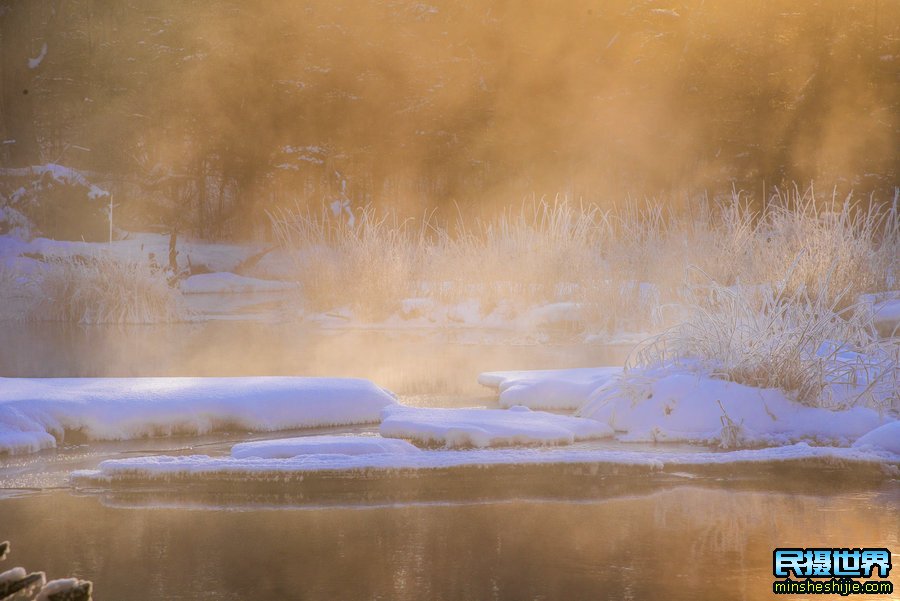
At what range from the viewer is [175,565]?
2633mm

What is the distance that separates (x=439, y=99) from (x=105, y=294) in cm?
923

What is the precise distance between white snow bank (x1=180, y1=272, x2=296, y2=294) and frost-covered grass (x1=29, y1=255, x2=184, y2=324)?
3494 millimetres

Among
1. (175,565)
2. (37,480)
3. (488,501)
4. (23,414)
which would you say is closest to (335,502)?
(488,501)

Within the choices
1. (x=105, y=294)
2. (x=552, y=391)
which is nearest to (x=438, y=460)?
(x=552, y=391)

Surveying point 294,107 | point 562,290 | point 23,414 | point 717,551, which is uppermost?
point 294,107

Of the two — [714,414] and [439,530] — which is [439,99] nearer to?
[714,414]

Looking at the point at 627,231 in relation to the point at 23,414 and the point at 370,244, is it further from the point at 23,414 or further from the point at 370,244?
the point at 23,414

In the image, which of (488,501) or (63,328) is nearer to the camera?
(488,501)

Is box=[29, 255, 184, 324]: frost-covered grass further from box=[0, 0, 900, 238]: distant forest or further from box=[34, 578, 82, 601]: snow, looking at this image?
box=[34, 578, 82, 601]: snow

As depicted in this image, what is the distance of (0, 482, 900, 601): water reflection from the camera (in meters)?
2.47

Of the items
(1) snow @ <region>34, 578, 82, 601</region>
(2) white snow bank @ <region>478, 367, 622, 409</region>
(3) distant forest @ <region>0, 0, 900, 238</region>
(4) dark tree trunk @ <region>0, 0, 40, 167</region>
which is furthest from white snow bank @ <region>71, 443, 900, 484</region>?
(4) dark tree trunk @ <region>0, 0, 40, 167</region>

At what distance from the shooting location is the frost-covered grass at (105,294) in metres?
9.80

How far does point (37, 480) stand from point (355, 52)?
15108 mm

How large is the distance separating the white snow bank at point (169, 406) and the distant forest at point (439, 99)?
466 inches
